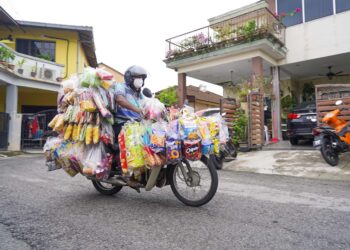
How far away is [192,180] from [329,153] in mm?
4561

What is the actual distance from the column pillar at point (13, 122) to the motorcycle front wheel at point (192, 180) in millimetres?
12825

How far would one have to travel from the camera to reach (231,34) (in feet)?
42.7

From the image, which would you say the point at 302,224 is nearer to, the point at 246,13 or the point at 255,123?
the point at 255,123

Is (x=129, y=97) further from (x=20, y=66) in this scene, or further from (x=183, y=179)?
(x=20, y=66)

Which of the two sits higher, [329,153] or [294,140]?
[294,140]

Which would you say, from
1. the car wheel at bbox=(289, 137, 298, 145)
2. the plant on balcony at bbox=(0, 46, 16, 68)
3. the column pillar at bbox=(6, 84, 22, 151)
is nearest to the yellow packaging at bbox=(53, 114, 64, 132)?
the car wheel at bbox=(289, 137, 298, 145)

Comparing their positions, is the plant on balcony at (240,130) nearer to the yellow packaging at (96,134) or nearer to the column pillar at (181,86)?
the column pillar at (181,86)

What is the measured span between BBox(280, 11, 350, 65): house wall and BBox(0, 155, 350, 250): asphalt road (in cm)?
880

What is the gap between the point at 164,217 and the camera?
3.22 metres

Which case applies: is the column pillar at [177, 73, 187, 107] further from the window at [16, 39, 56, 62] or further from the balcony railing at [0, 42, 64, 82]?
the window at [16, 39, 56, 62]

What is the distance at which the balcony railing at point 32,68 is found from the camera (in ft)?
46.0

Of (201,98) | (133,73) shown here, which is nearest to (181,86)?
(201,98)

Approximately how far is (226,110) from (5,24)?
14.3 metres

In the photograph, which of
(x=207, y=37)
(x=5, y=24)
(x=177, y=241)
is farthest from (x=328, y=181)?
(x=5, y=24)
